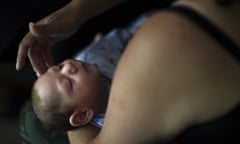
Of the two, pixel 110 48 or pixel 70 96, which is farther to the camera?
pixel 110 48

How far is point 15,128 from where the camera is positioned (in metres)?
1.91

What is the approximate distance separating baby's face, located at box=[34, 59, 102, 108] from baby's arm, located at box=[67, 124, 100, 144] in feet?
0.25

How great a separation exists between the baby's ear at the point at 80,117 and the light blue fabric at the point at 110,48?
0.63ft

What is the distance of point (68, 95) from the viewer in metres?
1.26

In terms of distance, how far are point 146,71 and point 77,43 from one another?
2.87 feet

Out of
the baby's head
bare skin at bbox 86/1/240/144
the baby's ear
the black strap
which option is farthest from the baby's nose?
the black strap

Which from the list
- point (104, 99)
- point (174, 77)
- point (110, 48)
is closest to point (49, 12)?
point (110, 48)

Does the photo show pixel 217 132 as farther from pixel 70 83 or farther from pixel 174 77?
pixel 70 83

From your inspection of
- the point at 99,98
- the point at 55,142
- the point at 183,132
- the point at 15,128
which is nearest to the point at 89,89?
the point at 99,98

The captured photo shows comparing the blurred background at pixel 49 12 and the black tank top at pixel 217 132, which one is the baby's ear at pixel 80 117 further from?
the black tank top at pixel 217 132

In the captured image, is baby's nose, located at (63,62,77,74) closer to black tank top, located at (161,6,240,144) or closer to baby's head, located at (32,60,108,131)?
baby's head, located at (32,60,108,131)

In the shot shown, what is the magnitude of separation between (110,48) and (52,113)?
0.32 meters

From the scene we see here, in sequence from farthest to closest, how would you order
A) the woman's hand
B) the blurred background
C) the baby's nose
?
the blurred background
the baby's nose
the woman's hand

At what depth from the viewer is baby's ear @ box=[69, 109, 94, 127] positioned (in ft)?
4.09
